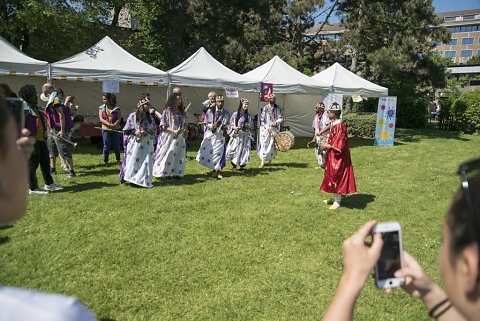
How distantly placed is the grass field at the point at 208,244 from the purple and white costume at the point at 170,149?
364 mm

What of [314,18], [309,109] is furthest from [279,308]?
[314,18]

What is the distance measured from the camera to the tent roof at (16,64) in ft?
30.3

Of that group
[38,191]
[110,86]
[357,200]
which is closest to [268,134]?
[357,200]

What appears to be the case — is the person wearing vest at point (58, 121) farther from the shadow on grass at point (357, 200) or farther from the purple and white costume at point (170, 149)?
the shadow on grass at point (357, 200)

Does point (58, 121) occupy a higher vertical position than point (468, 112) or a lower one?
lower

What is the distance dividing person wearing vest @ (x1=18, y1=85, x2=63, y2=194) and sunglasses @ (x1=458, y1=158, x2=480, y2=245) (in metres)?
6.49

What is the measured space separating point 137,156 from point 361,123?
47.3 feet

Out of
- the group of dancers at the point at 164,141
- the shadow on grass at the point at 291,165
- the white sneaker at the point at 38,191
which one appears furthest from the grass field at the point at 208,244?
the shadow on grass at the point at 291,165

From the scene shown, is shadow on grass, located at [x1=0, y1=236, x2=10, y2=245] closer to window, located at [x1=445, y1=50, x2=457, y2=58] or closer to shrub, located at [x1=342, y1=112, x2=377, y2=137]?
shrub, located at [x1=342, y1=112, x2=377, y2=137]

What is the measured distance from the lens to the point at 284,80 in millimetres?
13234

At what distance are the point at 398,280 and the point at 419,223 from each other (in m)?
5.03

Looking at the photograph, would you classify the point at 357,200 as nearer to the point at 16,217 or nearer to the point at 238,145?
the point at 238,145

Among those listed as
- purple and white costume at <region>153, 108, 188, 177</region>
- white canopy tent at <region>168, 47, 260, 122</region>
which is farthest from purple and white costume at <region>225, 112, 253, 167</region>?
white canopy tent at <region>168, 47, 260, 122</region>

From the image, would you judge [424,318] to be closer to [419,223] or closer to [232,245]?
[232,245]
